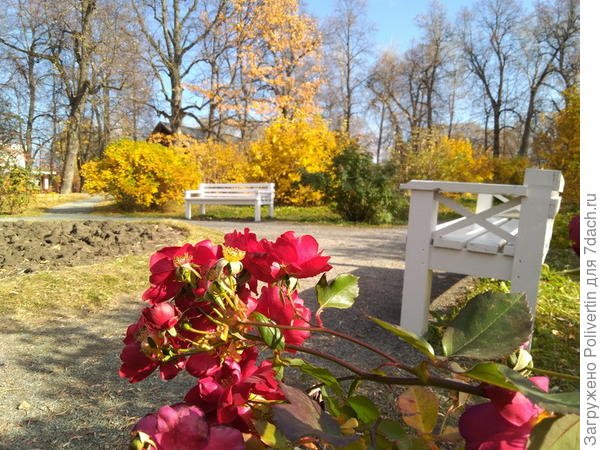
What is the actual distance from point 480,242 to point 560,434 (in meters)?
2.47

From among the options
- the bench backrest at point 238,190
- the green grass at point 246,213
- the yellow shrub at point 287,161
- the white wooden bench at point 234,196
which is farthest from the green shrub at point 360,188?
the yellow shrub at point 287,161

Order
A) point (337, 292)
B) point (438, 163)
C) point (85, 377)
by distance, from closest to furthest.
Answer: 1. point (337, 292)
2. point (85, 377)
3. point (438, 163)

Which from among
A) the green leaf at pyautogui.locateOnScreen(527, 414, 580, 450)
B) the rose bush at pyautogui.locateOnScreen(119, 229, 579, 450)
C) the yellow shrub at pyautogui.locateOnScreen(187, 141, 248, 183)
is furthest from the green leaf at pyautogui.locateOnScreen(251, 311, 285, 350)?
the yellow shrub at pyautogui.locateOnScreen(187, 141, 248, 183)

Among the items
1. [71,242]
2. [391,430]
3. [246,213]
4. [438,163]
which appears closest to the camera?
[391,430]

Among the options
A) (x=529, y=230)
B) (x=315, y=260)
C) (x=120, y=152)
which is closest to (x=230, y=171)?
(x=120, y=152)

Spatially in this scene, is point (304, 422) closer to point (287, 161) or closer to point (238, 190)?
point (238, 190)

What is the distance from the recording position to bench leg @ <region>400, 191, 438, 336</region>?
8.46 feet

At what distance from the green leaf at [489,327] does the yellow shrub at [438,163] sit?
1378 cm

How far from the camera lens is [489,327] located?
14.5 inches

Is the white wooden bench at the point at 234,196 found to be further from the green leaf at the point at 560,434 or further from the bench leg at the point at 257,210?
the green leaf at the point at 560,434

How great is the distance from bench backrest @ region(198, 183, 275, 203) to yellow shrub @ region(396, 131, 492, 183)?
490 centimetres

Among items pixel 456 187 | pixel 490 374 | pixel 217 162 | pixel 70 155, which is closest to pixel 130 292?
pixel 456 187

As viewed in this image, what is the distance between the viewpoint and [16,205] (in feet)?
35.6

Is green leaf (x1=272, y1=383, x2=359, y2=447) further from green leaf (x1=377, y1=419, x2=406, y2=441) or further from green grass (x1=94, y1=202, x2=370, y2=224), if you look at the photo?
green grass (x1=94, y1=202, x2=370, y2=224)
